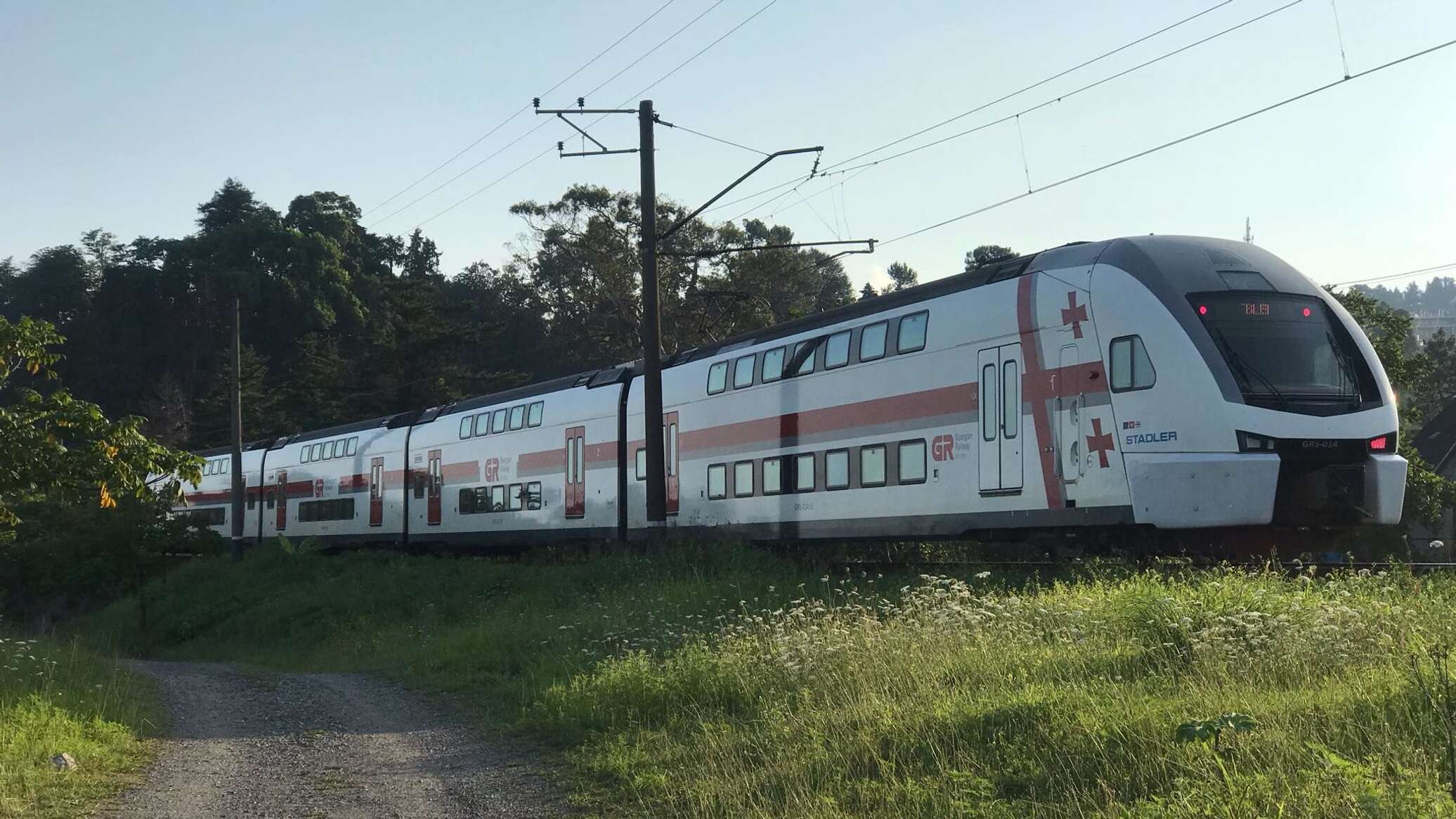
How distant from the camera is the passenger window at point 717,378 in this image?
23.4 meters

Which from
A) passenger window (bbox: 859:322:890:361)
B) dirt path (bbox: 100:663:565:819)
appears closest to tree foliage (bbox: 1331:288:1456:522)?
passenger window (bbox: 859:322:890:361)

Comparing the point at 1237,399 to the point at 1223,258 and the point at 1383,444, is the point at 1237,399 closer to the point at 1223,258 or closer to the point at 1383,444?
the point at 1383,444

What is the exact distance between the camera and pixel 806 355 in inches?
829

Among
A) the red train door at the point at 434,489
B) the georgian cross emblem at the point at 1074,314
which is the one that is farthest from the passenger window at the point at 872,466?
the red train door at the point at 434,489

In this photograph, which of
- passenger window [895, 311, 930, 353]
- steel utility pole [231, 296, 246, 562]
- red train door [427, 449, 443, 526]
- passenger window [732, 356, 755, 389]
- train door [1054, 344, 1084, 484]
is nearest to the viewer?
train door [1054, 344, 1084, 484]

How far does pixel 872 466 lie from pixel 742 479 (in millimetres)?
3689

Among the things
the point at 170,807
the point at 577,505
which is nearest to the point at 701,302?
the point at 577,505

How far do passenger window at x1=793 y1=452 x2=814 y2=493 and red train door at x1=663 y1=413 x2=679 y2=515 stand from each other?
157 inches

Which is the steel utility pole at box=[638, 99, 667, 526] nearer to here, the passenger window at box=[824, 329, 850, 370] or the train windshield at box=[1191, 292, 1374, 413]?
the passenger window at box=[824, 329, 850, 370]

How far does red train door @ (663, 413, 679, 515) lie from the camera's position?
973 inches

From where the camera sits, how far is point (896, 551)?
22234 mm

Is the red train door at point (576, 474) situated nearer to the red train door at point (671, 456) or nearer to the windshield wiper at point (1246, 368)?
the red train door at point (671, 456)

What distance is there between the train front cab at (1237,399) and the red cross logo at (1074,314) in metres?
0.23

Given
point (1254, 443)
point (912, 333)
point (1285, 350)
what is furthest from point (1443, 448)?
point (1254, 443)
